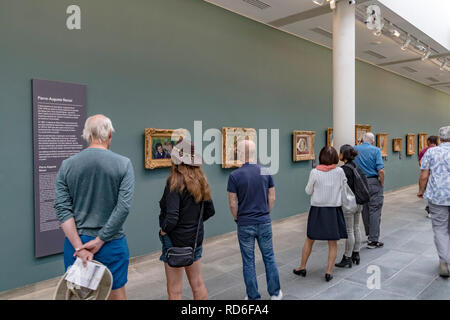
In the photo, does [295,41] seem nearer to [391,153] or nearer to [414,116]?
[391,153]

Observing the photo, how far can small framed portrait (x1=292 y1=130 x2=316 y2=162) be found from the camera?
27.0 feet

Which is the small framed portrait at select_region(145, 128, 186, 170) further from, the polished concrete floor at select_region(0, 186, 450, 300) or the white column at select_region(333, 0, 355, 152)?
the white column at select_region(333, 0, 355, 152)

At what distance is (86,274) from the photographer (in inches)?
95.4

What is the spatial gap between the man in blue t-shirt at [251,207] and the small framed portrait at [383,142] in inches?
383

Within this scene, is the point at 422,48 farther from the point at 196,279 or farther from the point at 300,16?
the point at 196,279

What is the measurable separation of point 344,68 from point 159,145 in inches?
158

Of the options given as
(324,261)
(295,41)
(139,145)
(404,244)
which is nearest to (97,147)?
(139,145)

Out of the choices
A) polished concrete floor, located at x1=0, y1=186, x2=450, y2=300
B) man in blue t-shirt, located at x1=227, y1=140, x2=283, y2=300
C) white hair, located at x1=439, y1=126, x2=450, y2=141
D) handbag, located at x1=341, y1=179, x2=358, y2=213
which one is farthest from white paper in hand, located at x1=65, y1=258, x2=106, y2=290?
white hair, located at x1=439, y1=126, x2=450, y2=141

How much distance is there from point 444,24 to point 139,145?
9.96m

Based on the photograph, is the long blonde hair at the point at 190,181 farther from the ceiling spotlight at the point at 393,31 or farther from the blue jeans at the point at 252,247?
the ceiling spotlight at the point at 393,31

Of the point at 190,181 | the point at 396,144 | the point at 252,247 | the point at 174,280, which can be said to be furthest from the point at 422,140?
the point at 174,280

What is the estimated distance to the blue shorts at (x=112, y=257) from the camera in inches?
101

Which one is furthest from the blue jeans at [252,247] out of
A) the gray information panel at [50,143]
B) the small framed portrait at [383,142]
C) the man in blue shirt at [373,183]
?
the small framed portrait at [383,142]

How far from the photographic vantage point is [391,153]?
510 inches
